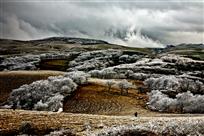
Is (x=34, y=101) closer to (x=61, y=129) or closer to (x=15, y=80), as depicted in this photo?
(x=15, y=80)

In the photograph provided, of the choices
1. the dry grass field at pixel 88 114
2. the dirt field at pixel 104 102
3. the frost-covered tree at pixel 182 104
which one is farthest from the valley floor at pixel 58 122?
the frost-covered tree at pixel 182 104

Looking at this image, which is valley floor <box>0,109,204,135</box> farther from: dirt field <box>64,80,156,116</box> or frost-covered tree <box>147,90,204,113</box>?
frost-covered tree <box>147,90,204,113</box>

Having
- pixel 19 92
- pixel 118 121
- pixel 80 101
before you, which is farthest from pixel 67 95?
pixel 118 121

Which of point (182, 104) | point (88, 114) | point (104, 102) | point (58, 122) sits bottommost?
point (104, 102)

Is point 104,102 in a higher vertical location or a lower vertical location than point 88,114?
lower

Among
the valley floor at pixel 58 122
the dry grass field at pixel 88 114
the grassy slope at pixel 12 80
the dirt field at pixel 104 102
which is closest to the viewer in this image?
the valley floor at pixel 58 122

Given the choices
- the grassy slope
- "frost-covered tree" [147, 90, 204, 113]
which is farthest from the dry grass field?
"frost-covered tree" [147, 90, 204, 113]

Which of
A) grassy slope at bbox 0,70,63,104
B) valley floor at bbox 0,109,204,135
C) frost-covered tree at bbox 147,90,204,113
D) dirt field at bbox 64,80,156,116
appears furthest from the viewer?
grassy slope at bbox 0,70,63,104

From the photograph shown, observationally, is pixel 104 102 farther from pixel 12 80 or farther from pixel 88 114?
pixel 88 114

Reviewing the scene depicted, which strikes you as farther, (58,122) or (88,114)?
(88,114)

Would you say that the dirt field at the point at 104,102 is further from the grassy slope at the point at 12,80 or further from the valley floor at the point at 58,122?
the valley floor at the point at 58,122

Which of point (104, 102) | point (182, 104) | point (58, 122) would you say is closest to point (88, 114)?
point (58, 122)

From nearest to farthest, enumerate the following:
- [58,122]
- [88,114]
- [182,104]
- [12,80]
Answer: [58,122]
[88,114]
[182,104]
[12,80]

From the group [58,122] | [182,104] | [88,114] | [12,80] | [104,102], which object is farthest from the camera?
[12,80]
